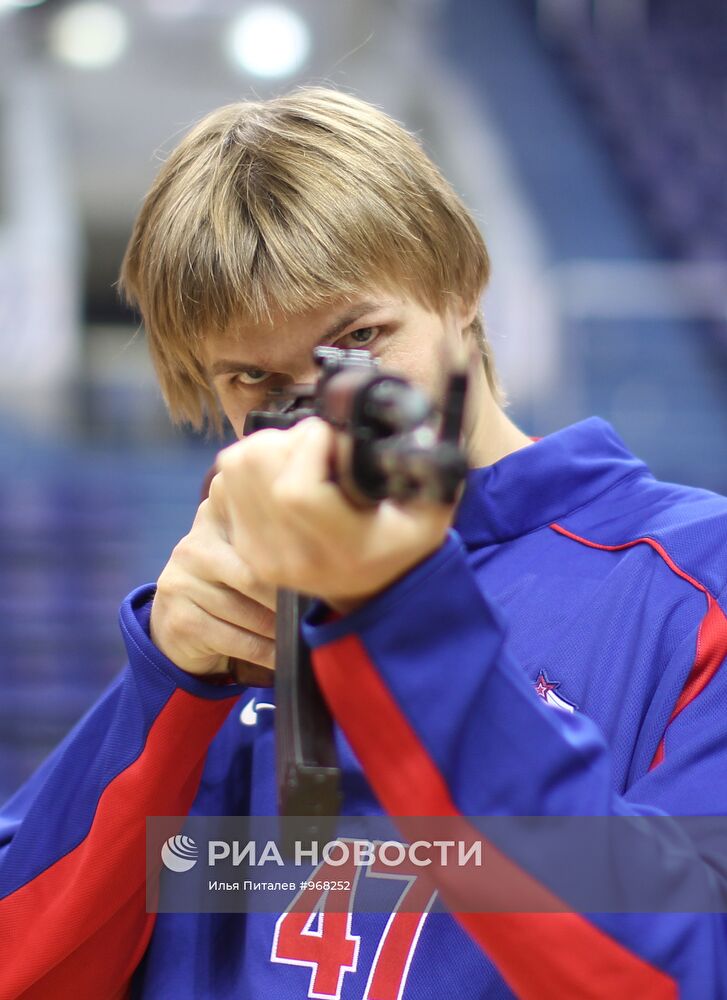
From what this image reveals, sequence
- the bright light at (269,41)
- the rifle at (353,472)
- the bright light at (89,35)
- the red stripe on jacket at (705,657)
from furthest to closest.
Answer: the bright light at (269,41) → the bright light at (89,35) → the red stripe on jacket at (705,657) → the rifle at (353,472)

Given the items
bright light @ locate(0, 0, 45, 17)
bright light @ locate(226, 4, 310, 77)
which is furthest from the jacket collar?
bright light @ locate(226, 4, 310, 77)

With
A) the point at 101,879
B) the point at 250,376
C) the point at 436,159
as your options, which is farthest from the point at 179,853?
the point at 436,159

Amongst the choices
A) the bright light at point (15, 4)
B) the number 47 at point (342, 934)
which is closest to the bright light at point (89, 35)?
the bright light at point (15, 4)

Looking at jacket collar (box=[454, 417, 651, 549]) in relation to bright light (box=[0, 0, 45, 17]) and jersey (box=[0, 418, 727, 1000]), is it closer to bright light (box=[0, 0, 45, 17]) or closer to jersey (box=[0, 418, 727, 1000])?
jersey (box=[0, 418, 727, 1000])

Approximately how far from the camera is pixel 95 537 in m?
3.31

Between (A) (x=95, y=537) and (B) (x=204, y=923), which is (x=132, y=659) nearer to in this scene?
(B) (x=204, y=923)

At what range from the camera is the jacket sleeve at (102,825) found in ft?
2.20

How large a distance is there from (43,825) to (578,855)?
41 cm

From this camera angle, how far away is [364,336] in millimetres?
697

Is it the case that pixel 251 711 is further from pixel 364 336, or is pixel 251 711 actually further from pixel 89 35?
pixel 89 35

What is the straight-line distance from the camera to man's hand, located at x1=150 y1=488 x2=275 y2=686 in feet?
2.00

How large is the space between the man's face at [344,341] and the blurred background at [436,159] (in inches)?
89.8

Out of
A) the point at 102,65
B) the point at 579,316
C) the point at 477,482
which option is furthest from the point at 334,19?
the point at 477,482

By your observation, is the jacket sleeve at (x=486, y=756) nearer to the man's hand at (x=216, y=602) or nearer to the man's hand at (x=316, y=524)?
the man's hand at (x=316, y=524)
